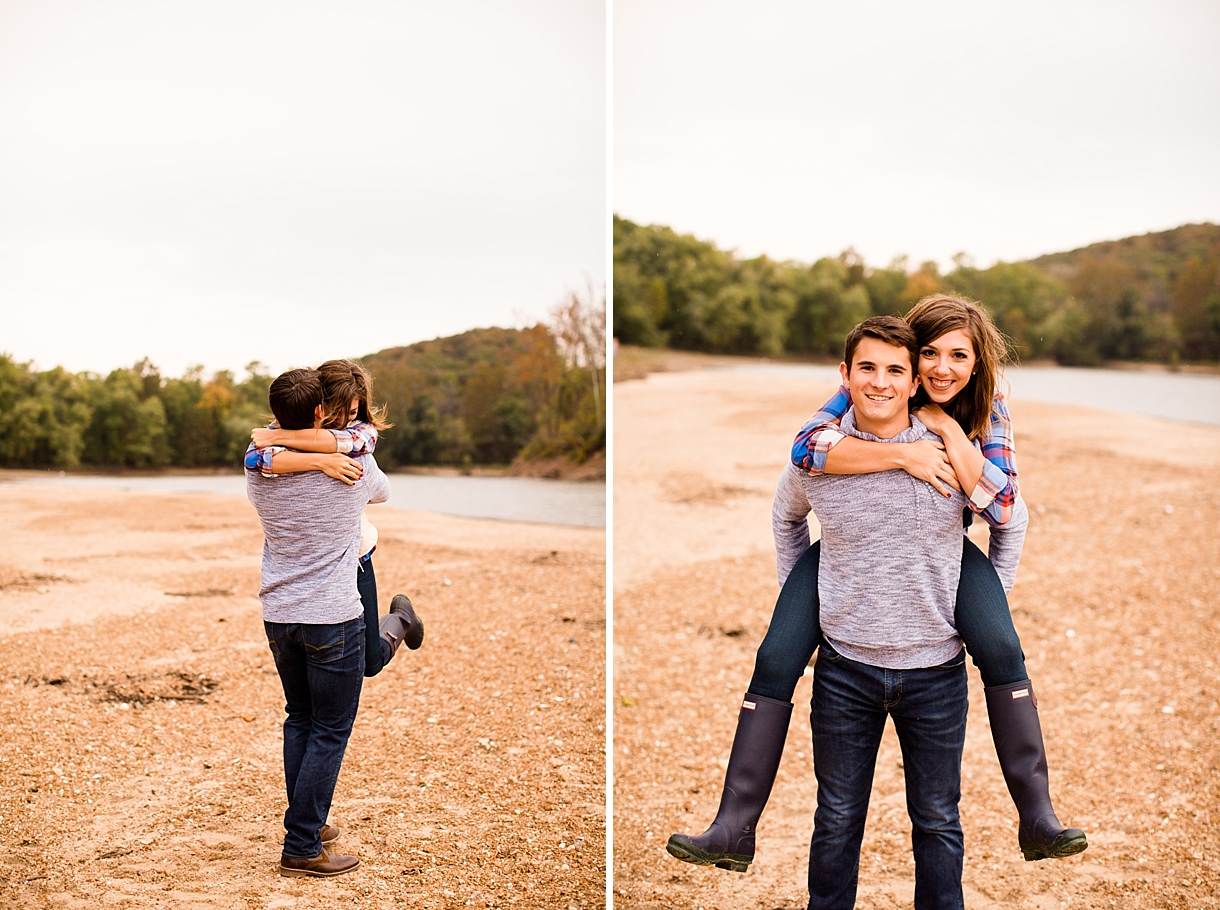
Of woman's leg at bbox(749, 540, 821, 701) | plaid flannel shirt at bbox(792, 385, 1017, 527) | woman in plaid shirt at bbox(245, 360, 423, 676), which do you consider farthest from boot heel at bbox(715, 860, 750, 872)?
woman in plaid shirt at bbox(245, 360, 423, 676)

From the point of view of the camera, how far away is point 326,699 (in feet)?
8.91

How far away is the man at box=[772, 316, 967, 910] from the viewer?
2141 millimetres

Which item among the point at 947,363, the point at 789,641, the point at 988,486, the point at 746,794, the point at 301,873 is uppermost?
the point at 947,363

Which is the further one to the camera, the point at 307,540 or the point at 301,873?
the point at 301,873

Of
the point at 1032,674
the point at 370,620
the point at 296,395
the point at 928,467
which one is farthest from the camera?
the point at 1032,674

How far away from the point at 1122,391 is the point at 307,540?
12.5 metres

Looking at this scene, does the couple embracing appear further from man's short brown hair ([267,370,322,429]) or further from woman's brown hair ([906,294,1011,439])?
woman's brown hair ([906,294,1011,439])

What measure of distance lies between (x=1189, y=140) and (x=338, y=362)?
14016 millimetres

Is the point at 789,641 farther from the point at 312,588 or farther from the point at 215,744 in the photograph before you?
the point at 215,744

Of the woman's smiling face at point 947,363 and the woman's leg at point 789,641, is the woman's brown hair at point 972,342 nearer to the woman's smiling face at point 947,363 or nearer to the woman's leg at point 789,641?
the woman's smiling face at point 947,363

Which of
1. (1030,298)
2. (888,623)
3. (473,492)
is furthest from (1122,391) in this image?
(888,623)

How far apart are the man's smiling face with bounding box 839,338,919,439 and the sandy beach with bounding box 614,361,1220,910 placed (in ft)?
7.23

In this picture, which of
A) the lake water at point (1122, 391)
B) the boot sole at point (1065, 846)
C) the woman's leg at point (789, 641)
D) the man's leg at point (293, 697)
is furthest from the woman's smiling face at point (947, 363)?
the lake water at point (1122, 391)

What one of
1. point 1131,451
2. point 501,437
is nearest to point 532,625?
point 501,437
